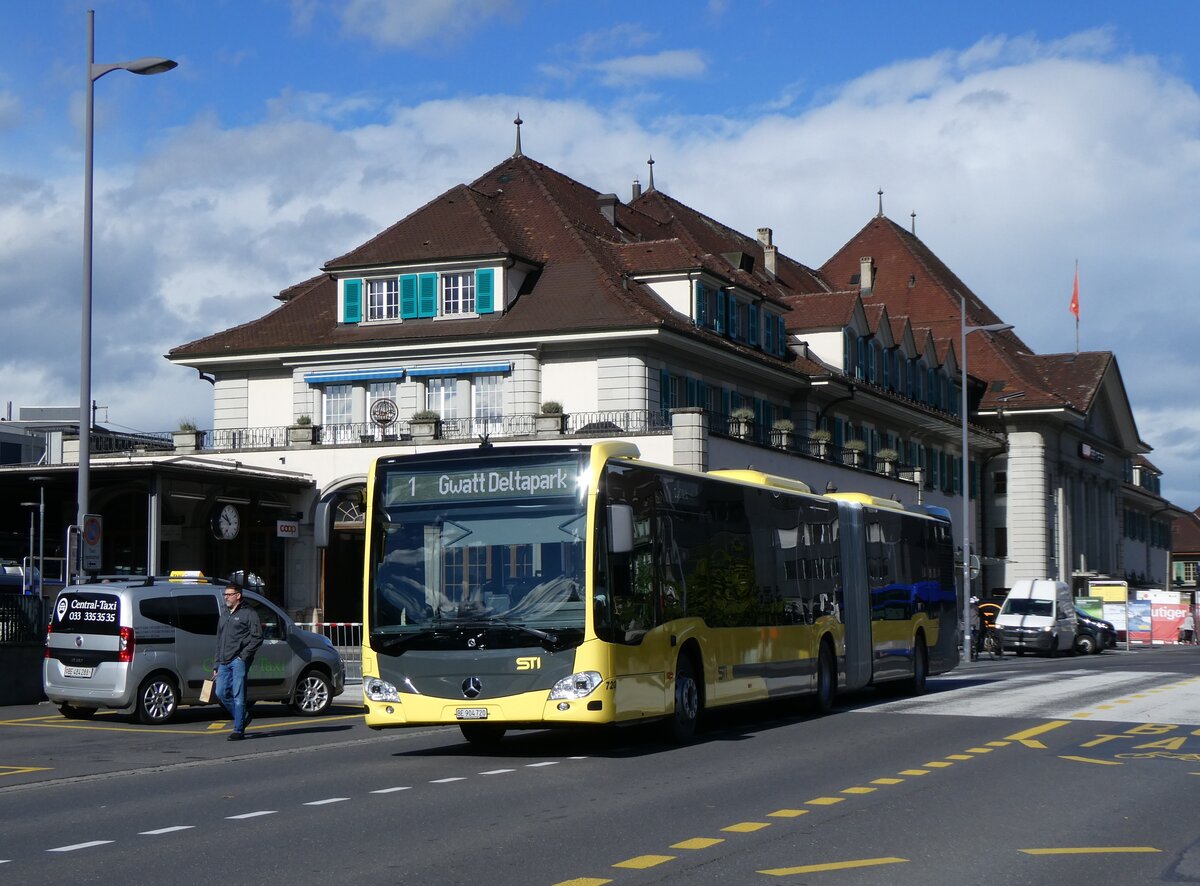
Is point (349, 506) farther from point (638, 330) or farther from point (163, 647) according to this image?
point (163, 647)

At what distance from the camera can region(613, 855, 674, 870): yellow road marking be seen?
10.2 meters

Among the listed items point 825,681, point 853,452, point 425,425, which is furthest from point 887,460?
point 825,681

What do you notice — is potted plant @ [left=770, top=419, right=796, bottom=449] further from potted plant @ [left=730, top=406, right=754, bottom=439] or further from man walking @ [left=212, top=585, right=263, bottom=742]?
man walking @ [left=212, top=585, right=263, bottom=742]

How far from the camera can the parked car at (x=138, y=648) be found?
22141mm

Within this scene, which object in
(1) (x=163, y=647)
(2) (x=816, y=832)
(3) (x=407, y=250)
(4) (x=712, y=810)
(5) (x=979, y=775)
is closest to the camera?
(2) (x=816, y=832)

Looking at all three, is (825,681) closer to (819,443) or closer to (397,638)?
(397,638)

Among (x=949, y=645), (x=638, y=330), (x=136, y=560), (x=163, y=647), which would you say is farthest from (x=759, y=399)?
(x=163, y=647)

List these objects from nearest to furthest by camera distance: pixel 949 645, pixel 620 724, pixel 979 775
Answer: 1. pixel 979 775
2. pixel 620 724
3. pixel 949 645

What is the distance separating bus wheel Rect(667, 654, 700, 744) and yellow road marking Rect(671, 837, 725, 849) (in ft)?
23.3

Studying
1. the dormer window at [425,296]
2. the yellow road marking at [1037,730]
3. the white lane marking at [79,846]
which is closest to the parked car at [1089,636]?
the dormer window at [425,296]

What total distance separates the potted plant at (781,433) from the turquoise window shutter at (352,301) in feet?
40.9

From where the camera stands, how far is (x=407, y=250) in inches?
1993

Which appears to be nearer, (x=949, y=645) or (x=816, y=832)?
(x=816, y=832)

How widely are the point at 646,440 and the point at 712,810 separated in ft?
101
